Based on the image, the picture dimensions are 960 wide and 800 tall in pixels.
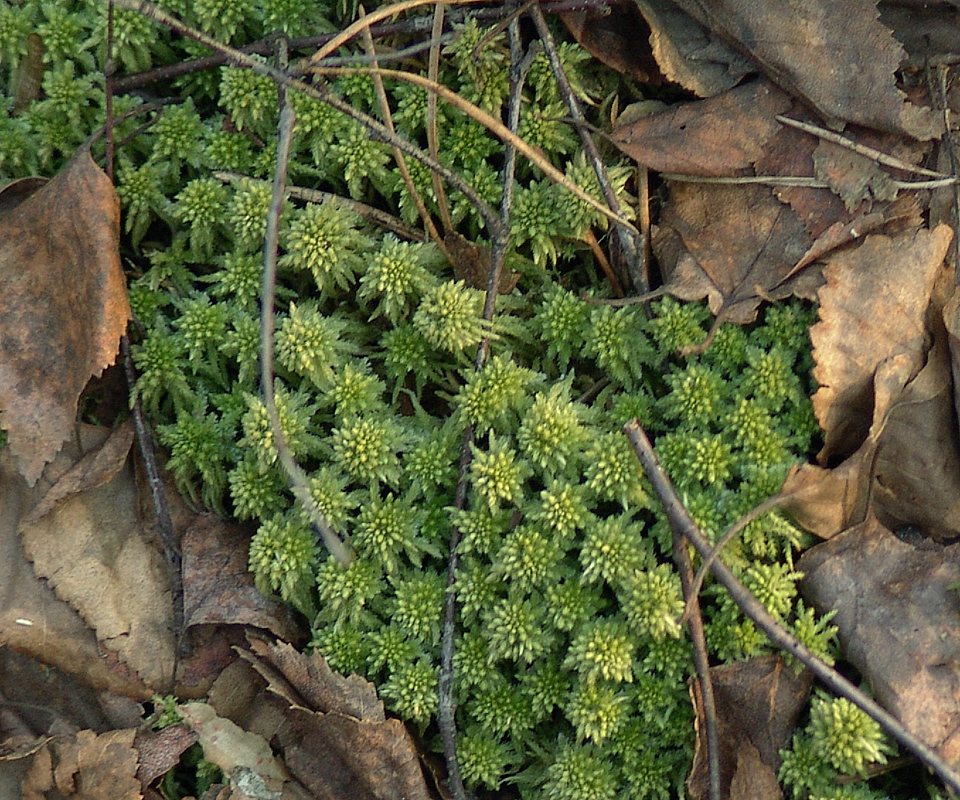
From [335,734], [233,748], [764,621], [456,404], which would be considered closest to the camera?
[764,621]

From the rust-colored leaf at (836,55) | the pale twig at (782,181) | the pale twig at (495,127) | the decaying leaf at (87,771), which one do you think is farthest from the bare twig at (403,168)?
the decaying leaf at (87,771)

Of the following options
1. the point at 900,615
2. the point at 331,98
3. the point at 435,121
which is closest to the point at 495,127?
the point at 435,121

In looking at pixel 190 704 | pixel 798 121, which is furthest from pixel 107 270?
pixel 798 121

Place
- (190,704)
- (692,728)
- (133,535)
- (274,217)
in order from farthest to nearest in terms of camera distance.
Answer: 1. (133,535)
2. (190,704)
3. (692,728)
4. (274,217)

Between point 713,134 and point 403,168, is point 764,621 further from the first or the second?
point 403,168

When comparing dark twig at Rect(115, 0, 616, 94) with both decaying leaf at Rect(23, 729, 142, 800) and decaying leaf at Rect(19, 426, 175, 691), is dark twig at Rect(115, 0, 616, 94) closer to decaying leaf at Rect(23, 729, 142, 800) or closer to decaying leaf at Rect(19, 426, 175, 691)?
decaying leaf at Rect(19, 426, 175, 691)

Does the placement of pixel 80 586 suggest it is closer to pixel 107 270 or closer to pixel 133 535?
pixel 133 535
